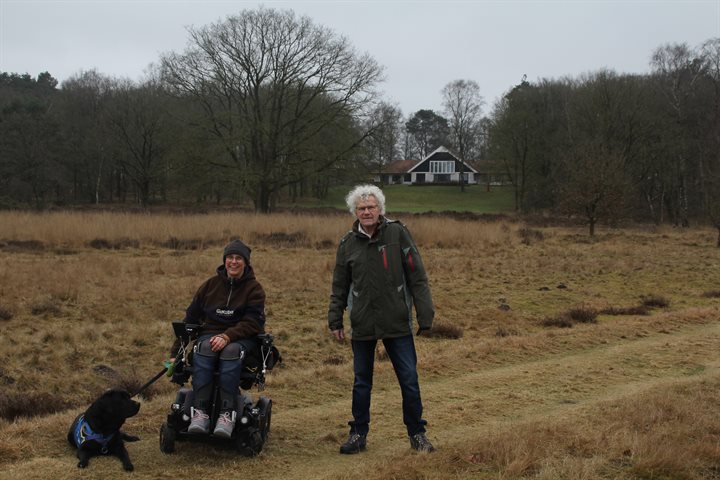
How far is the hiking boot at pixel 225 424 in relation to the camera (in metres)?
4.64

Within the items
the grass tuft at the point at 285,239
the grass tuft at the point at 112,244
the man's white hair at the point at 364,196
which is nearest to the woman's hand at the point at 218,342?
the man's white hair at the point at 364,196

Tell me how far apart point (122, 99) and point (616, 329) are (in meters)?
49.5

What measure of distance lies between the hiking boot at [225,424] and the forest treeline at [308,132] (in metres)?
29.0

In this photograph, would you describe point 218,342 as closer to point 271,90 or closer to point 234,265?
point 234,265

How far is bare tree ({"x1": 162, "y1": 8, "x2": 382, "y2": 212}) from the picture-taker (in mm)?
38469

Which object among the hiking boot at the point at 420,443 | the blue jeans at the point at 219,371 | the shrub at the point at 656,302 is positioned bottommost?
the shrub at the point at 656,302

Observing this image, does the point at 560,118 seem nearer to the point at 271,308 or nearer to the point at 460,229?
the point at 460,229

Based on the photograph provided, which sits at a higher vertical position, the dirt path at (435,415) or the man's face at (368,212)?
the man's face at (368,212)

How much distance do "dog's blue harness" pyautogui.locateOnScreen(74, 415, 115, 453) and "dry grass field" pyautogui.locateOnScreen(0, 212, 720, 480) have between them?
0.12m

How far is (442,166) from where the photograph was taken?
303ft

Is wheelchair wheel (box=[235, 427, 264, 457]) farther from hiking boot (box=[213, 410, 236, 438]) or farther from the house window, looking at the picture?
the house window

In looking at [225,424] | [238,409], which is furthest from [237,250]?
[225,424]

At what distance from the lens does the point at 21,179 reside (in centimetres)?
4438

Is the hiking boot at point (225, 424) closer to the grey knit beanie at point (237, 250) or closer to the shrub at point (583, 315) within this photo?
the grey knit beanie at point (237, 250)
